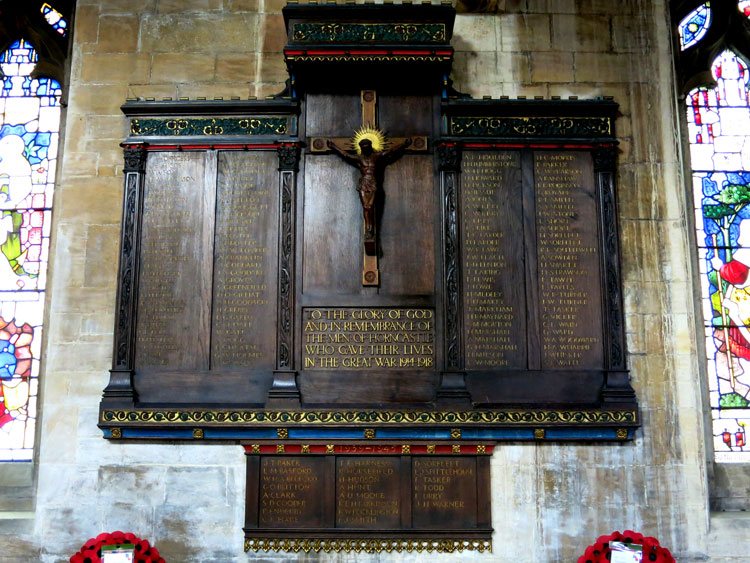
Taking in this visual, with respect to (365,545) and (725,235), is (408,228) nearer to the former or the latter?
(365,545)

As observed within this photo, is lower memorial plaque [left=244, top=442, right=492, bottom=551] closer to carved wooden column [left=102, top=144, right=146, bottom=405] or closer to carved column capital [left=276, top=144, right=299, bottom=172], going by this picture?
carved wooden column [left=102, top=144, right=146, bottom=405]

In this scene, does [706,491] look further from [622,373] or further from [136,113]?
[136,113]

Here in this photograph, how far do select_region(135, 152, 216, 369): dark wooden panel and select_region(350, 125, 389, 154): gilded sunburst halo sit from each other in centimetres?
153

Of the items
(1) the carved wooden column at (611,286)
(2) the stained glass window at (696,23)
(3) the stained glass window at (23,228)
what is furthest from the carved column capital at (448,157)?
(3) the stained glass window at (23,228)

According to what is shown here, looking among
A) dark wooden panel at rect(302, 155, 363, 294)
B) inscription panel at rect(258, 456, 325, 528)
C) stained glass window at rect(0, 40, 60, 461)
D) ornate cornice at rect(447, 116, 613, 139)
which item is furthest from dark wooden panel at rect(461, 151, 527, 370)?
stained glass window at rect(0, 40, 60, 461)

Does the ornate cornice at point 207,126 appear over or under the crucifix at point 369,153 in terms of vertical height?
over

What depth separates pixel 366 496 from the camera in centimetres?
766

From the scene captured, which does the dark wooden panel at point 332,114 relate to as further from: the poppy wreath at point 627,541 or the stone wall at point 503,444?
the poppy wreath at point 627,541

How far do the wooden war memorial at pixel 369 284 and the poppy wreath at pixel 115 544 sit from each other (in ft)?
2.99

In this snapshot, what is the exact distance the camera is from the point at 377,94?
27.6ft

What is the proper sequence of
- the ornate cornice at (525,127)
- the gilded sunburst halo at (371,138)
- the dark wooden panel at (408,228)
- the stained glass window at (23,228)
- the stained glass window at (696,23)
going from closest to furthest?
the dark wooden panel at (408,228) < the gilded sunburst halo at (371,138) < the ornate cornice at (525,127) < the stained glass window at (23,228) < the stained glass window at (696,23)

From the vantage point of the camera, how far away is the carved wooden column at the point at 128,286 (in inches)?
310

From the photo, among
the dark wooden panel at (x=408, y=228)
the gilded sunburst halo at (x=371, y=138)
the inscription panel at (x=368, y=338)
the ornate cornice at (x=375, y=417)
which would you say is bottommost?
the ornate cornice at (x=375, y=417)

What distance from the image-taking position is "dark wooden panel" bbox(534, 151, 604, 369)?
314 inches
